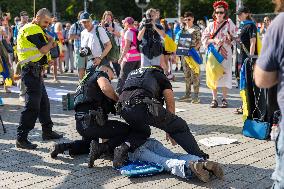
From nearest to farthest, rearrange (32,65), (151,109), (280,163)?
(280,163) < (151,109) < (32,65)

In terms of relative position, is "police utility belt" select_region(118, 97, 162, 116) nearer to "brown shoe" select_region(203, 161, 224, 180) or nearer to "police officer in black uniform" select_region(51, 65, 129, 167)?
"police officer in black uniform" select_region(51, 65, 129, 167)

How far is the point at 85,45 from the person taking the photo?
8.38 meters

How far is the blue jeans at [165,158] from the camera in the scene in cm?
467

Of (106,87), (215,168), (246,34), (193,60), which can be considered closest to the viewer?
(215,168)

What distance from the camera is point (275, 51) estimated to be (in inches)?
109

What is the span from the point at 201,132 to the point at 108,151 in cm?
198

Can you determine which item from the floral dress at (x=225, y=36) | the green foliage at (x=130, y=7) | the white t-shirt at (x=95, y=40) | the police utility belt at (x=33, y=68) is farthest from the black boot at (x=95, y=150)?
the green foliage at (x=130, y=7)

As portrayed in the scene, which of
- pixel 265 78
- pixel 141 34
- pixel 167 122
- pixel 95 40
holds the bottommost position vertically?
pixel 167 122

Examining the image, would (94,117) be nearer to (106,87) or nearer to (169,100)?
(106,87)

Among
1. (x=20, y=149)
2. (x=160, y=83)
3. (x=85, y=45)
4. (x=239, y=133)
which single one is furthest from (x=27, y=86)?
(x=239, y=133)

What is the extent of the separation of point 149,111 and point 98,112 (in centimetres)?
66

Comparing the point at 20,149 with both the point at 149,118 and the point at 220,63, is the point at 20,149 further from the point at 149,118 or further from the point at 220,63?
the point at 220,63

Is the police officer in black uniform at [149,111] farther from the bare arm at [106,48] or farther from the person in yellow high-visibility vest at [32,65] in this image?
the bare arm at [106,48]

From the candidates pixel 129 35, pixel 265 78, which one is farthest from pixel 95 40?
pixel 265 78
